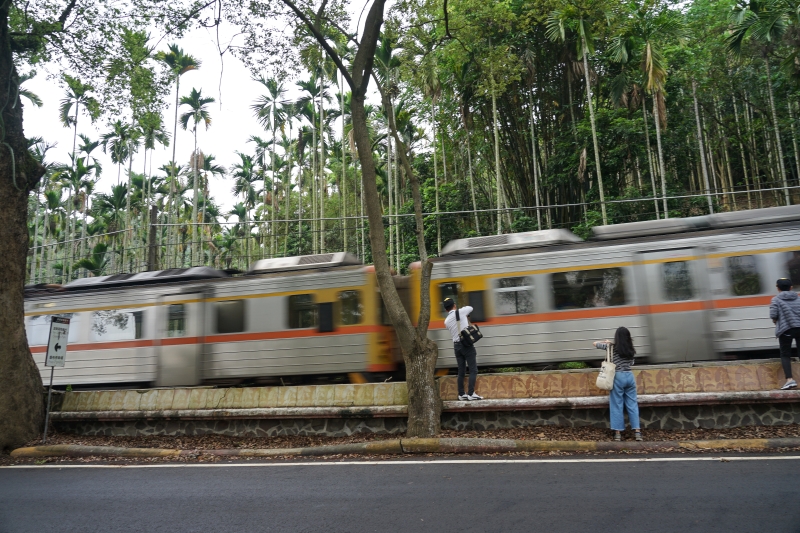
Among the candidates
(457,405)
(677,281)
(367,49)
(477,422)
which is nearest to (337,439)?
(457,405)

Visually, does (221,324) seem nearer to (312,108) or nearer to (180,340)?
(180,340)

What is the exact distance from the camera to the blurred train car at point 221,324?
12469 millimetres

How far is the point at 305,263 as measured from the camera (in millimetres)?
13492

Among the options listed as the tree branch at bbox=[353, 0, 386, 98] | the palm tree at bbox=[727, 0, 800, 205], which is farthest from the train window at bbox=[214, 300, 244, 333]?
the palm tree at bbox=[727, 0, 800, 205]

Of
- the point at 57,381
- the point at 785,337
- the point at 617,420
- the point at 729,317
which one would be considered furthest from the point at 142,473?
the point at 729,317

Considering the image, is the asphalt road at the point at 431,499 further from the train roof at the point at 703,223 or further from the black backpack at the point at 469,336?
the train roof at the point at 703,223

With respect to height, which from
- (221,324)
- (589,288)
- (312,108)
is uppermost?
(312,108)

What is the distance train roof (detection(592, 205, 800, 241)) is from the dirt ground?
4.67m

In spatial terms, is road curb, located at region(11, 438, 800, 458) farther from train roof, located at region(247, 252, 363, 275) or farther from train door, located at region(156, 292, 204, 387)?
train roof, located at region(247, 252, 363, 275)

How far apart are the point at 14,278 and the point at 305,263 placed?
5.79 metres

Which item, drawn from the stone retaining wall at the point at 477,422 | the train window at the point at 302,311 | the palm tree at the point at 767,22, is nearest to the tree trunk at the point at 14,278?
the stone retaining wall at the point at 477,422

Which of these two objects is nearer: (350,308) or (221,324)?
(350,308)

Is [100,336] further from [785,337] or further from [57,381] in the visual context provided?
[785,337]

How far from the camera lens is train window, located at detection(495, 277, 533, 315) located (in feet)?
39.0
